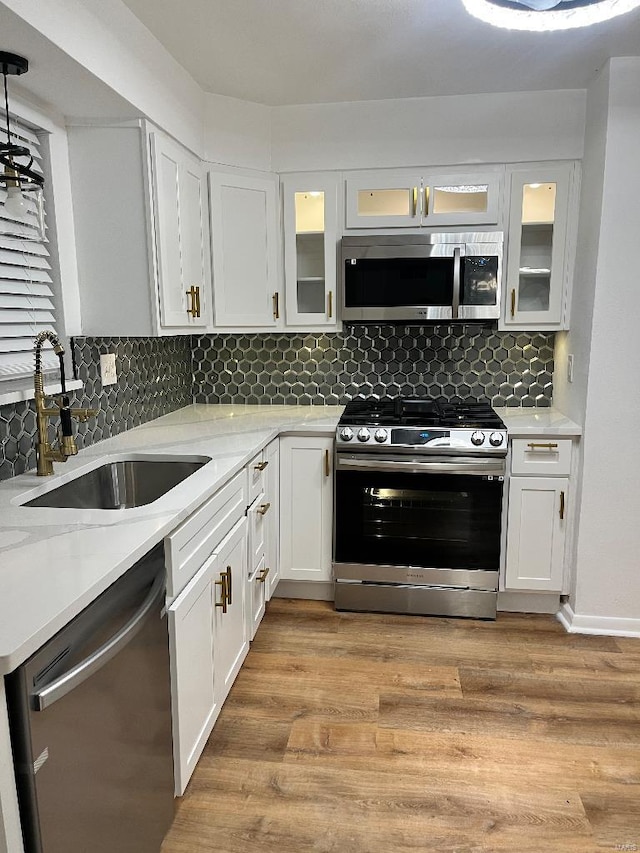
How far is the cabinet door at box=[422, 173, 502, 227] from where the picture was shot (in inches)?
116

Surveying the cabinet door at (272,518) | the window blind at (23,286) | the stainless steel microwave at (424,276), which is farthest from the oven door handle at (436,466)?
the window blind at (23,286)

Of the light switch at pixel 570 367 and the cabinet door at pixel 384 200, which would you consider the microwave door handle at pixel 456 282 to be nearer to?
the cabinet door at pixel 384 200

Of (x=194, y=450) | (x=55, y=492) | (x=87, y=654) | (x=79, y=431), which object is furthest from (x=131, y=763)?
(x=79, y=431)

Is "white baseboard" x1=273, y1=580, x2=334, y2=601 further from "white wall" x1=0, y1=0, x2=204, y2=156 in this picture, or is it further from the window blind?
"white wall" x1=0, y1=0, x2=204, y2=156

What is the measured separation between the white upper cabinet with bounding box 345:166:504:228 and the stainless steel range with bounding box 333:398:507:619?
962 millimetres

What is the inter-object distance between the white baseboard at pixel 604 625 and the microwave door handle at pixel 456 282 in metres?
1.54

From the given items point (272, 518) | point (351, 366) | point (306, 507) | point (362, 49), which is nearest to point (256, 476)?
point (272, 518)

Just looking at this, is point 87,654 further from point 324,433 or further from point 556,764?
point 324,433

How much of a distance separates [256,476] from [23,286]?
1.12 metres

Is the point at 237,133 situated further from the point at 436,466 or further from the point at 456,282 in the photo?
the point at 436,466

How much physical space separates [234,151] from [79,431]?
5.12ft

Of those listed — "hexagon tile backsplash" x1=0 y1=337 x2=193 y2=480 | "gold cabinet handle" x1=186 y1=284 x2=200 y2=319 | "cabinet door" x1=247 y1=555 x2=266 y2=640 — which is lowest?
"cabinet door" x1=247 y1=555 x2=266 y2=640

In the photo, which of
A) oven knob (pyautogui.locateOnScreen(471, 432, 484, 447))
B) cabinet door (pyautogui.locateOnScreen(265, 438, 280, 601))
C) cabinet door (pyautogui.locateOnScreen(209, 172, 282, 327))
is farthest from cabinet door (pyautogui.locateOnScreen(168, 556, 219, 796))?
cabinet door (pyautogui.locateOnScreen(209, 172, 282, 327))

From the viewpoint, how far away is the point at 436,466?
2.81 m
